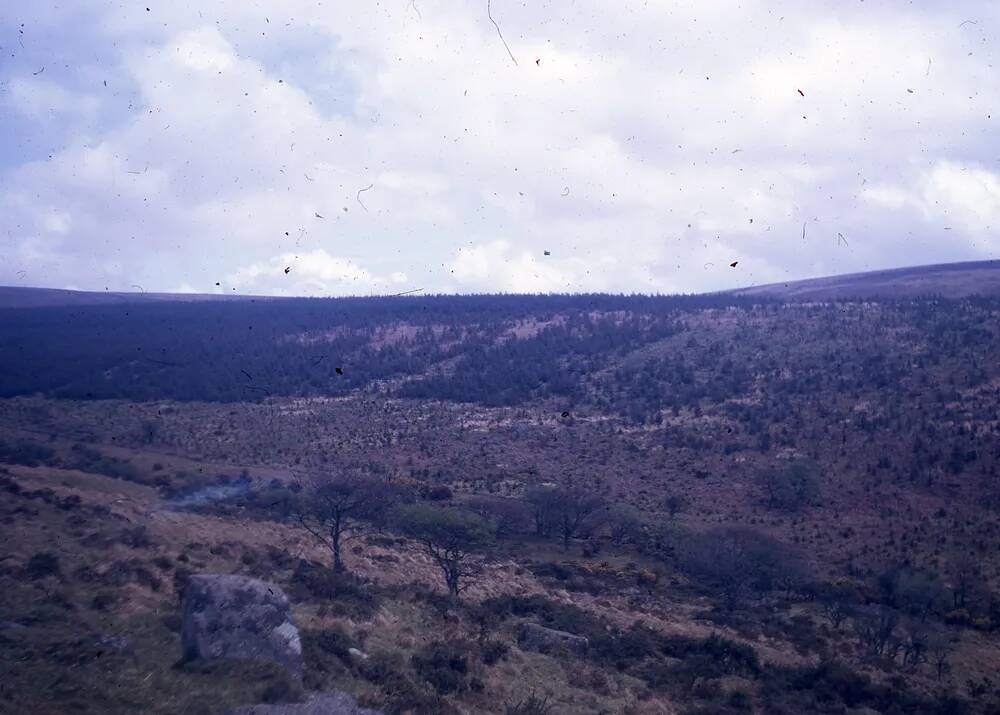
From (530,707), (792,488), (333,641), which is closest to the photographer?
(530,707)

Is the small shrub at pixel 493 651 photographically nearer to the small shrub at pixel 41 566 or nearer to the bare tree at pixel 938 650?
the small shrub at pixel 41 566

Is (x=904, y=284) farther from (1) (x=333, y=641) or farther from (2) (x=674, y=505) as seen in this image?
(1) (x=333, y=641)

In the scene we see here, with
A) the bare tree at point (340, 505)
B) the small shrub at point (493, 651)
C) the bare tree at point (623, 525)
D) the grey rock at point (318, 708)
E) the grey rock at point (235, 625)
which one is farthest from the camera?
the bare tree at point (623, 525)

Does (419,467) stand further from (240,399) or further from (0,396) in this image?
(0,396)

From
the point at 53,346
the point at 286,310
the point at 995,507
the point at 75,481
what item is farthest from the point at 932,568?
the point at 286,310

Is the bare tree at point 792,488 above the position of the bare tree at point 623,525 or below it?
above

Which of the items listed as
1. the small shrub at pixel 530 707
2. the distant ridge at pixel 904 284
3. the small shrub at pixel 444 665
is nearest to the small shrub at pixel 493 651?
the small shrub at pixel 444 665

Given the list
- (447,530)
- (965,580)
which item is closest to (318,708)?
(447,530)
